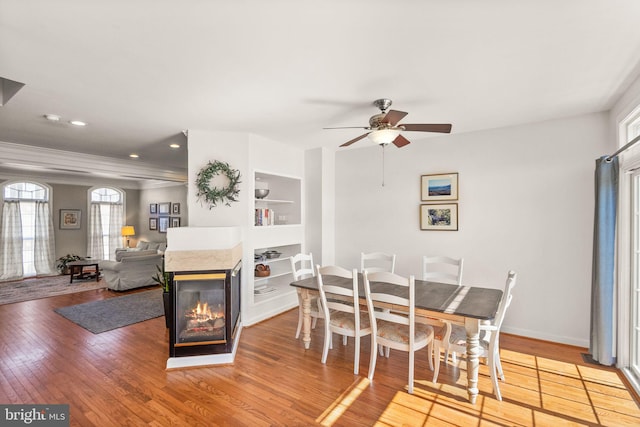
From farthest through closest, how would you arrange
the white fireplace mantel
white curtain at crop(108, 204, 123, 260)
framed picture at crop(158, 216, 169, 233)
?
1. white curtain at crop(108, 204, 123, 260)
2. framed picture at crop(158, 216, 169, 233)
3. the white fireplace mantel

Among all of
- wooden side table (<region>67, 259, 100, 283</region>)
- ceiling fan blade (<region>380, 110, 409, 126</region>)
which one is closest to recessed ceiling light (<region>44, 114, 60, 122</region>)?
ceiling fan blade (<region>380, 110, 409, 126</region>)

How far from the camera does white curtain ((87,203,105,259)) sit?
8312 mm

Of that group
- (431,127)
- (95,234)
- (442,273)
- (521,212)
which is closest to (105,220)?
(95,234)

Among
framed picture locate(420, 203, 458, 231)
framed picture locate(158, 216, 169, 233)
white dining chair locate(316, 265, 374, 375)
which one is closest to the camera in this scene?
white dining chair locate(316, 265, 374, 375)

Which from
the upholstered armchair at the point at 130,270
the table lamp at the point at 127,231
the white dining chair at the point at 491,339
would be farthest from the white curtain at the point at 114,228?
the white dining chair at the point at 491,339

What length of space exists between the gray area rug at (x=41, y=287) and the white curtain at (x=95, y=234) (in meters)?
1.10

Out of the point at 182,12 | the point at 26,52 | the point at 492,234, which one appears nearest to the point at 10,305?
the point at 26,52

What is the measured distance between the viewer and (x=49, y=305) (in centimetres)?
504

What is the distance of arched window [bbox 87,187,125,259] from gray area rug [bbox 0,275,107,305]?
1.27 m

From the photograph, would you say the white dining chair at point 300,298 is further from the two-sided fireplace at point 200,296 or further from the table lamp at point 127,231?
the table lamp at point 127,231

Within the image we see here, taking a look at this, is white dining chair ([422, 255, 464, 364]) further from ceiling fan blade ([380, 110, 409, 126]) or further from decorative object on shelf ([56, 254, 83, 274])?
decorative object on shelf ([56, 254, 83, 274])

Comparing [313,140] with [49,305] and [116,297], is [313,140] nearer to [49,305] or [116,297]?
[116,297]

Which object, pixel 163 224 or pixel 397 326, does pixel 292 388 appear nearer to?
pixel 397 326

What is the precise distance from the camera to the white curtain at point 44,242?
7.46m
